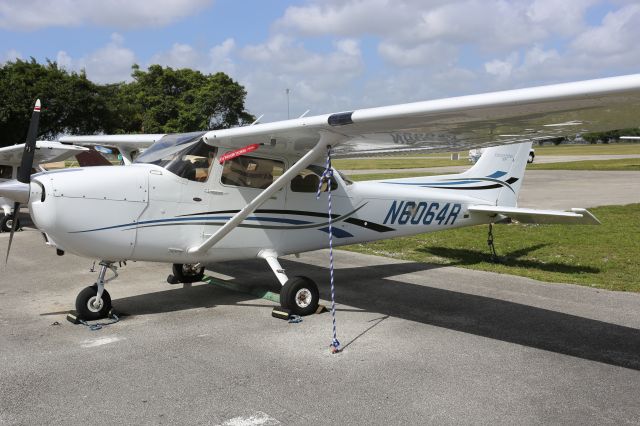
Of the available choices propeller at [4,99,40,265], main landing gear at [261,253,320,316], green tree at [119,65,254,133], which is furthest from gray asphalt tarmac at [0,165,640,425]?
green tree at [119,65,254,133]

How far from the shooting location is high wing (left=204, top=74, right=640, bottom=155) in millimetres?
4164

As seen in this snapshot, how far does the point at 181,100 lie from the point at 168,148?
52.8 meters

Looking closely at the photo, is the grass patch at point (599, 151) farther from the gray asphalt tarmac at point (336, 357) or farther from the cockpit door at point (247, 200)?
the cockpit door at point (247, 200)

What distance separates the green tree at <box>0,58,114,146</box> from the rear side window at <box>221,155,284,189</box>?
1126 inches

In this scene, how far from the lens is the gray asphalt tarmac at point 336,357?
4.24 metres

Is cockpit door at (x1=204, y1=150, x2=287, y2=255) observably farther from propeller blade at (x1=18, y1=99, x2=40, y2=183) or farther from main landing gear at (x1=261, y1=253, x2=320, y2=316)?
propeller blade at (x1=18, y1=99, x2=40, y2=183)

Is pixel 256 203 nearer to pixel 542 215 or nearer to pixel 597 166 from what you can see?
pixel 542 215

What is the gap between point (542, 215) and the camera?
8.68 meters

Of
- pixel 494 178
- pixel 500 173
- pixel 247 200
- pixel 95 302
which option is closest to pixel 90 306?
pixel 95 302

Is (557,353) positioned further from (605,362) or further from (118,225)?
(118,225)

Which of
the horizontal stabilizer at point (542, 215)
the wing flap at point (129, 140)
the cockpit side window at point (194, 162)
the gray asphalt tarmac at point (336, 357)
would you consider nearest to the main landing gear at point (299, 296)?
the gray asphalt tarmac at point (336, 357)

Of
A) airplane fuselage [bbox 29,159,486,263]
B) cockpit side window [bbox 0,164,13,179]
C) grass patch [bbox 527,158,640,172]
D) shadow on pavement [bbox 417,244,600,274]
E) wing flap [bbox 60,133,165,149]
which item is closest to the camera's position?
airplane fuselage [bbox 29,159,486,263]

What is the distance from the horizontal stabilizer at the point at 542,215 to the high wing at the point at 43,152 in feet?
35.0

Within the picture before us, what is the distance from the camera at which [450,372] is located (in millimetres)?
5000
